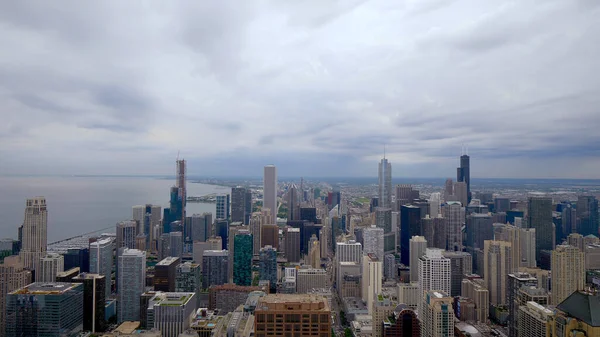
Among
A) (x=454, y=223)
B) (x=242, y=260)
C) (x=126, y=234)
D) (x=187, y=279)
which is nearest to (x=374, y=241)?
(x=454, y=223)

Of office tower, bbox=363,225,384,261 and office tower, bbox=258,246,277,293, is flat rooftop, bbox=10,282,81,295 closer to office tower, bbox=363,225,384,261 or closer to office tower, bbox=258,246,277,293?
→ office tower, bbox=258,246,277,293

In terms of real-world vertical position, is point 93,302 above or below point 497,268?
below

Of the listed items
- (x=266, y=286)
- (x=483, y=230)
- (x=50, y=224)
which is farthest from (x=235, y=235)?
(x=483, y=230)

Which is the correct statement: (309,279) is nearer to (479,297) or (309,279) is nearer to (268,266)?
(268,266)

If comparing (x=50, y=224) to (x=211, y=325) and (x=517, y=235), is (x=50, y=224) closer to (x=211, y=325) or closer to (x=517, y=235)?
(x=211, y=325)

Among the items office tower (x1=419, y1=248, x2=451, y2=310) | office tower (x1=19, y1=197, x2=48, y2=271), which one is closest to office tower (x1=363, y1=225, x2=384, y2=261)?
office tower (x1=419, y1=248, x2=451, y2=310)

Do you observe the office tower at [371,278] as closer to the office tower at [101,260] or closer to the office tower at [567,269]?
the office tower at [567,269]

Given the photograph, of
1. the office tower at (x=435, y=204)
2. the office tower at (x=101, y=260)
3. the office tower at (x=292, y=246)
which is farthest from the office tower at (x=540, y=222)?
the office tower at (x=101, y=260)
